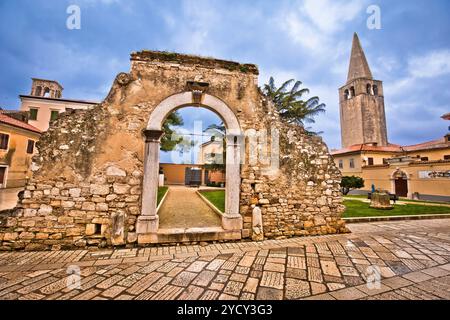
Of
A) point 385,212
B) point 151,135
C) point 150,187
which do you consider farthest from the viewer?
A: point 385,212

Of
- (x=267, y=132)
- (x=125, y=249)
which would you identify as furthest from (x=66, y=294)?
(x=267, y=132)

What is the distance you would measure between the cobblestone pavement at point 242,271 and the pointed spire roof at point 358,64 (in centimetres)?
4364

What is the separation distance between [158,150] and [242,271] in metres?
3.27

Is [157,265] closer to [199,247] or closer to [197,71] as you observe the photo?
[199,247]

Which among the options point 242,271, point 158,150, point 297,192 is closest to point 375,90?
point 297,192

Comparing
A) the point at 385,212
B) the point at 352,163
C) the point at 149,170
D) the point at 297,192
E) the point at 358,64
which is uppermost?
the point at 358,64

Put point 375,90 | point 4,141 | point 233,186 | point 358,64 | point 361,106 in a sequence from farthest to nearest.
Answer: point 358,64, point 375,90, point 361,106, point 4,141, point 233,186

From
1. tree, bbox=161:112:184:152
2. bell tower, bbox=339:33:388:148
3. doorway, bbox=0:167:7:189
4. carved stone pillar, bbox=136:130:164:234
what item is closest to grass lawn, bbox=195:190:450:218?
carved stone pillar, bbox=136:130:164:234

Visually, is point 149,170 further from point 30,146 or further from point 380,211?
point 30,146

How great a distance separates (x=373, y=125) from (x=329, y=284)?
42.2 meters

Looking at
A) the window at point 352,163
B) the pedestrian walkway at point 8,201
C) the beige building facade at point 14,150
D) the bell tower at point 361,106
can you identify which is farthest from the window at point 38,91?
the bell tower at point 361,106

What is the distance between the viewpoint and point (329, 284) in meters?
2.92

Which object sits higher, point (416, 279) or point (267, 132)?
point (267, 132)

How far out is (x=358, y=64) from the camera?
3841 centimetres
